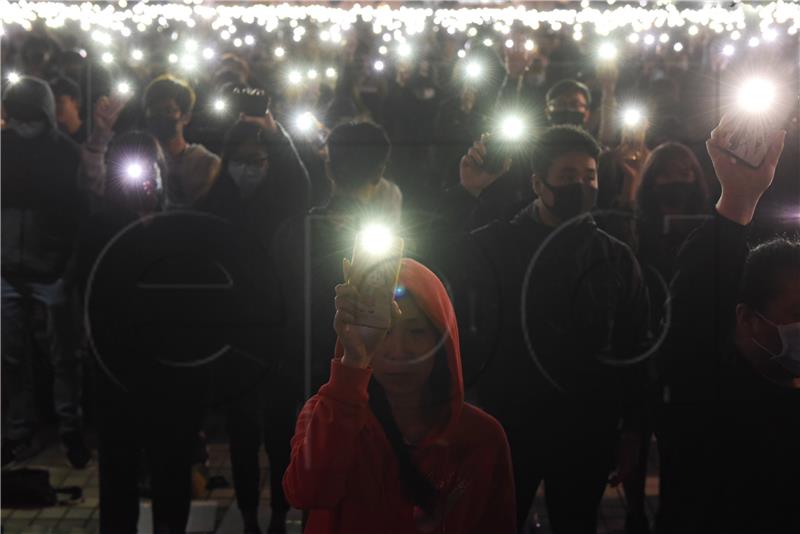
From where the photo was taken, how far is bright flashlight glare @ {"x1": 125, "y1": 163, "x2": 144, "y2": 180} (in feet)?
11.9

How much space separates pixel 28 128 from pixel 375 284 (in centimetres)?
156

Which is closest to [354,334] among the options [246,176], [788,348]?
[246,176]

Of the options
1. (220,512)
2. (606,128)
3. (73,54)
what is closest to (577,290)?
(606,128)

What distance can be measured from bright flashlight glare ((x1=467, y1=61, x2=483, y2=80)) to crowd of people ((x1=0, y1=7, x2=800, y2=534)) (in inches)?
0.6

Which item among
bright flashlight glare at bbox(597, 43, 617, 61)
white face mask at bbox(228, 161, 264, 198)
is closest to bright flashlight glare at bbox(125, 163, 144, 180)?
white face mask at bbox(228, 161, 264, 198)

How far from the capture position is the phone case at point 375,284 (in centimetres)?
323

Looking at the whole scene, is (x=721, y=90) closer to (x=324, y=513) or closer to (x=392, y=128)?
(x=392, y=128)

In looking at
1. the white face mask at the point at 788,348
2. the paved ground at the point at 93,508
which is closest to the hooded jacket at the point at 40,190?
the paved ground at the point at 93,508

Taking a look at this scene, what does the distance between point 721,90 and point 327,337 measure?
1.65 meters

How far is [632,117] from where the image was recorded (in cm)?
378

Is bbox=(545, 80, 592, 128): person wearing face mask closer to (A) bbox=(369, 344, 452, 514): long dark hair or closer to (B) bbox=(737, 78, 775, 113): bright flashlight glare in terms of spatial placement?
(B) bbox=(737, 78, 775, 113): bright flashlight glare

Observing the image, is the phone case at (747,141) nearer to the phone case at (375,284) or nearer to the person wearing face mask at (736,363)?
the person wearing face mask at (736,363)

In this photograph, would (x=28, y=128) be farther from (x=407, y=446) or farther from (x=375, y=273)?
(x=407, y=446)

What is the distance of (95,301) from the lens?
356 centimetres
